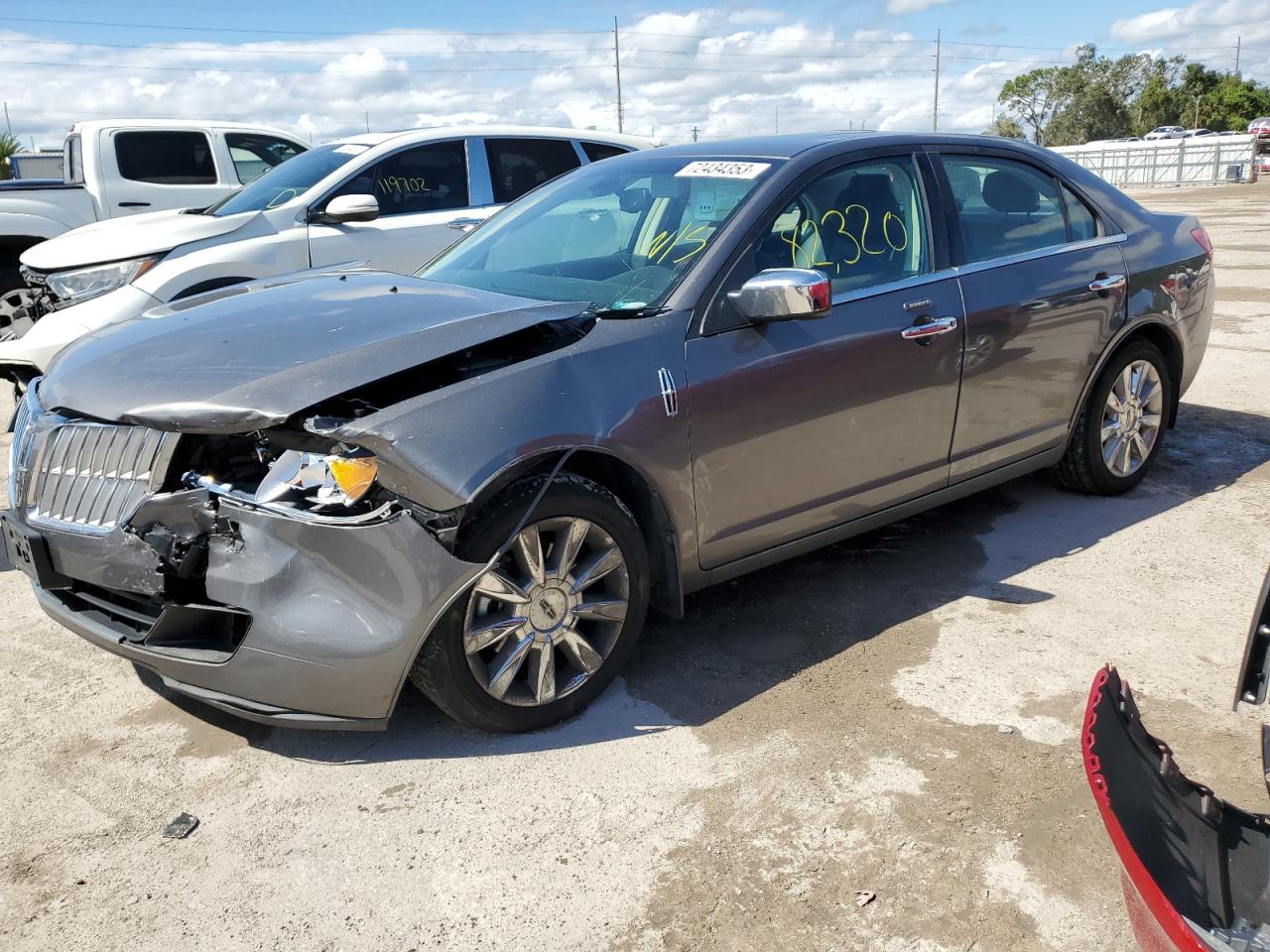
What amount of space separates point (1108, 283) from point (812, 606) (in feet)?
6.73

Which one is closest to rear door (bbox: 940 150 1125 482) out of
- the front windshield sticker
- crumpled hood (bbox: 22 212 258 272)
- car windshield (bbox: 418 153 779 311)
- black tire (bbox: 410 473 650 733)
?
the front windshield sticker

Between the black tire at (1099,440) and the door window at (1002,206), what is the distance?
67cm

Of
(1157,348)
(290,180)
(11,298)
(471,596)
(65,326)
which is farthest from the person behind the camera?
(11,298)

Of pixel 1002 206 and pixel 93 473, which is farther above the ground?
pixel 1002 206

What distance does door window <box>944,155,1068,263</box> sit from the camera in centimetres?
430

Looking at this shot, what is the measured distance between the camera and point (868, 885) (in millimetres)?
2531

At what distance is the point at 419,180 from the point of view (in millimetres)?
7516

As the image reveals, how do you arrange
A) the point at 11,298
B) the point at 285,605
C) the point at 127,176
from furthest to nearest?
the point at 127,176, the point at 11,298, the point at 285,605

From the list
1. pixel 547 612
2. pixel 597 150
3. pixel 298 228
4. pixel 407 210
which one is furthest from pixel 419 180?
pixel 547 612

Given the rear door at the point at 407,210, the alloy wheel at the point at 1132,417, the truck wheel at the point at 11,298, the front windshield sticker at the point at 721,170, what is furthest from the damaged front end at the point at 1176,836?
the truck wheel at the point at 11,298

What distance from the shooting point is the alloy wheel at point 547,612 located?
300 centimetres

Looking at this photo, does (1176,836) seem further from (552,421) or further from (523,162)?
(523,162)

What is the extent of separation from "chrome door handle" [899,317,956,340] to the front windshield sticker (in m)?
0.78

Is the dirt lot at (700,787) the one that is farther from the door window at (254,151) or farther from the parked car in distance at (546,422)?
the door window at (254,151)
